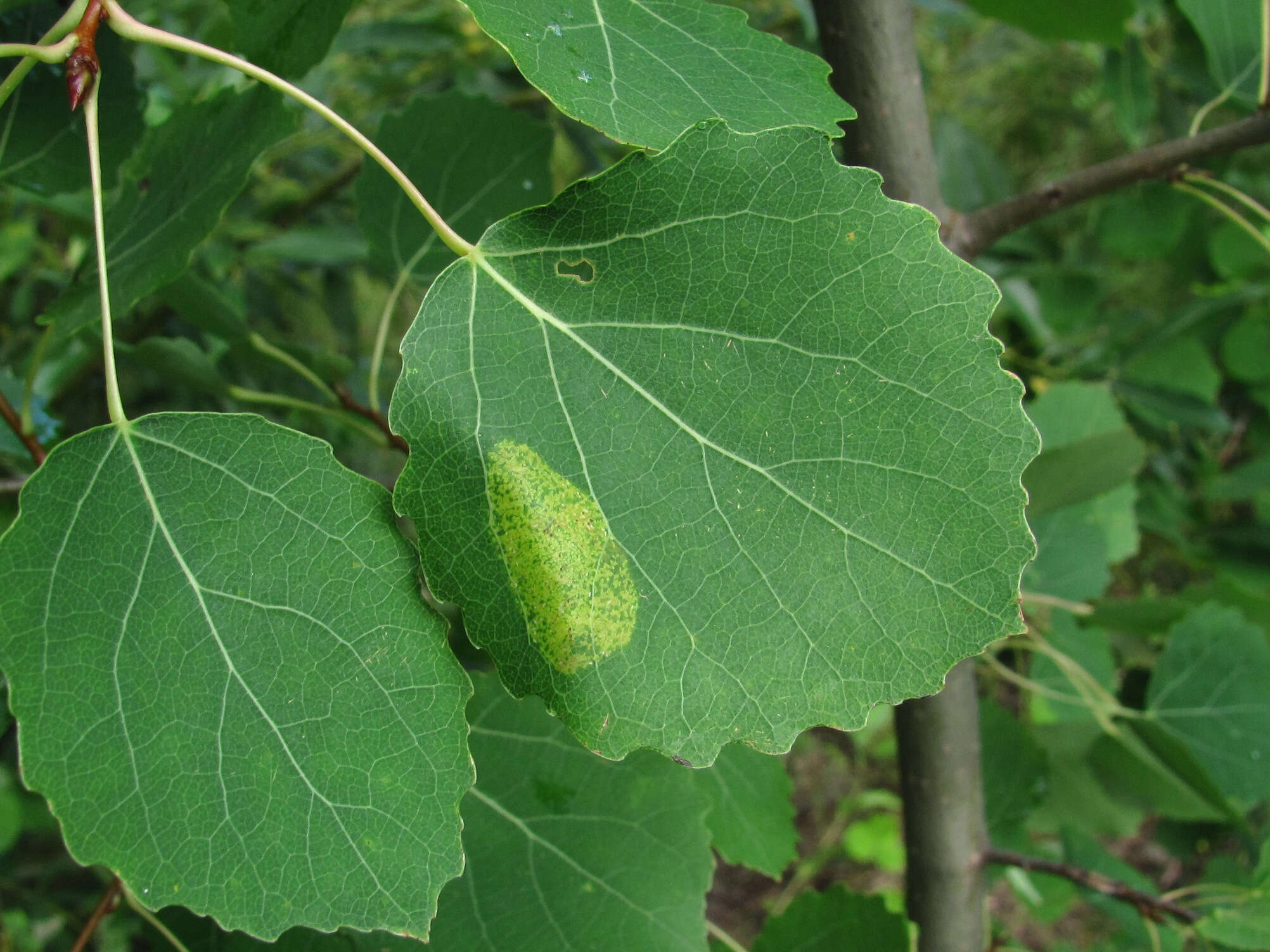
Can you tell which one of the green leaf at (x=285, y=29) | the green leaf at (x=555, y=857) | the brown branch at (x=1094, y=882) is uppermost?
the green leaf at (x=285, y=29)

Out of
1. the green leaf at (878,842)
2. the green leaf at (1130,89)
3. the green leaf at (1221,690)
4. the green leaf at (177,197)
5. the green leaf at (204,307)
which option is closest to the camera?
the green leaf at (177,197)

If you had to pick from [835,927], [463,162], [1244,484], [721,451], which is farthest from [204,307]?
[1244,484]

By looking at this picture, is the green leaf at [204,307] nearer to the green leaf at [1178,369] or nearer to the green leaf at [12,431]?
the green leaf at [12,431]

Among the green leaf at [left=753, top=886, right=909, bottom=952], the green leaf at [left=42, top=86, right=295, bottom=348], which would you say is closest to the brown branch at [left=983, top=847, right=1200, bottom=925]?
the green leaf at [left=753, top=886, right=909, bottom=952]

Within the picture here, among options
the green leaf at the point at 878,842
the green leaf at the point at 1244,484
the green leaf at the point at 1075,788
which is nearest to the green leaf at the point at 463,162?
the green leaf at the point at 1075,788

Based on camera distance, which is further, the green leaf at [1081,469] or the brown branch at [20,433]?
the green leaf at [1081,469]
